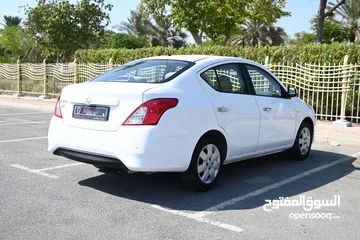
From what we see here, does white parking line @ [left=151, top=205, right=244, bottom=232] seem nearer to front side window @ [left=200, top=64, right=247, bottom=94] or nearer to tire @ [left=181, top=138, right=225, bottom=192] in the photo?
tire @ [left=181, top=138, right=225, bottom=192]

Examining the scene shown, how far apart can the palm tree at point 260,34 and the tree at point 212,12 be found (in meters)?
15.9

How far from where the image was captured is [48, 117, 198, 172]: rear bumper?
4.29 meters

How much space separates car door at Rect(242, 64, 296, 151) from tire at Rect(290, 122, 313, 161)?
0.89ft

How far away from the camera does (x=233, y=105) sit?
5219 millimetres

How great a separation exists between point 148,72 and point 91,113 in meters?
0.89

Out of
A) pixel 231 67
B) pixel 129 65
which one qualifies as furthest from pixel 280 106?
pixel 129 65

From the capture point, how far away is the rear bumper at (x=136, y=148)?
4.29m

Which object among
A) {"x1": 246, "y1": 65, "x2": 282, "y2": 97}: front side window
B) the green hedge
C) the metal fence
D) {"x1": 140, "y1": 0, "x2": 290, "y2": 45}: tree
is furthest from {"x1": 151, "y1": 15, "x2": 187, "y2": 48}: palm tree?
{"x1": 246, "y1": 65, "x2": 282, "y2": 97}: front side window

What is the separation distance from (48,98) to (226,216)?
1676cm

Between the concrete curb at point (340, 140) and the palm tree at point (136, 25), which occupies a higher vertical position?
the palm tree at point (136, 25)

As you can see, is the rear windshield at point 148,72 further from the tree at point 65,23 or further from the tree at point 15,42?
the tree at point 15,42

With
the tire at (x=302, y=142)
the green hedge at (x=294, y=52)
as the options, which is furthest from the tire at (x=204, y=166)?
the green hedge at (x=294, y=52)

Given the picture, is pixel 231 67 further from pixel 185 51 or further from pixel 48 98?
pixel 48 98

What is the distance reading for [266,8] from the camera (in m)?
32.0
